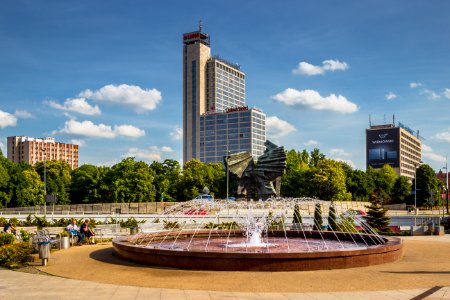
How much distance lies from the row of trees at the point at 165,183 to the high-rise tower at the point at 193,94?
75192mm

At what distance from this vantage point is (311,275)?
14344 millimetres

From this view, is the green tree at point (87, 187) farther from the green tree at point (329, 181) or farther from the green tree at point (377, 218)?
the green tree at point (377, 218)

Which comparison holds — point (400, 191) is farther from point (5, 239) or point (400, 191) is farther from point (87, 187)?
point (5, 239)

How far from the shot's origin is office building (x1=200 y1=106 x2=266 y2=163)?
172 metres

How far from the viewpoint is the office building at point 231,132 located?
172000mm

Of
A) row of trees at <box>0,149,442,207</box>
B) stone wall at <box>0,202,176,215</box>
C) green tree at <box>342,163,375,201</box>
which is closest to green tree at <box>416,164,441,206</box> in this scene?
row of trees at <box>0,149,442,207</box>

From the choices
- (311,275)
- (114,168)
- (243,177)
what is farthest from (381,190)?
→ (311,275)

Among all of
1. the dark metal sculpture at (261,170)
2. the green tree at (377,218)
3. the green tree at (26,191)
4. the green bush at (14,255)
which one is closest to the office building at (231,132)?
the green tree at (26,191)

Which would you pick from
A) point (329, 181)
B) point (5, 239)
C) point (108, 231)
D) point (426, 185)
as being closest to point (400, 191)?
point (426, 185)

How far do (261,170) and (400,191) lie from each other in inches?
2384

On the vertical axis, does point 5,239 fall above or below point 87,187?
below

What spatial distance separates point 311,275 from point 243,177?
45.1m

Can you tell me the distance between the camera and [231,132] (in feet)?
571

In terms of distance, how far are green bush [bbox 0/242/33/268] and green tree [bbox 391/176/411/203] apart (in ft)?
330
